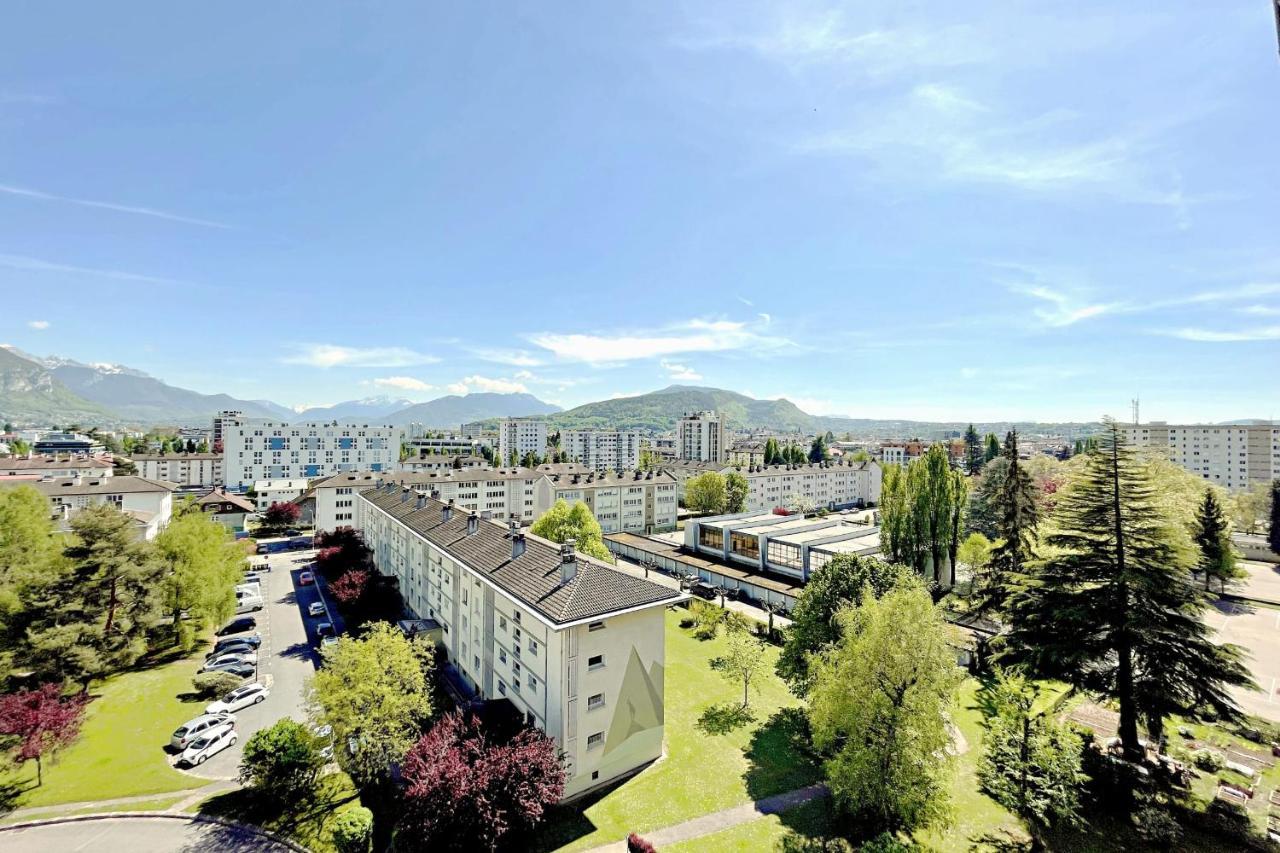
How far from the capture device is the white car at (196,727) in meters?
22.6

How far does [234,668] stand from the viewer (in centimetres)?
2962

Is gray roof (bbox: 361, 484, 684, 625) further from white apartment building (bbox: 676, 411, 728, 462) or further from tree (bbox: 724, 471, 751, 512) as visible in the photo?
white apartment building (bbox: 676, 411, 728, 462)

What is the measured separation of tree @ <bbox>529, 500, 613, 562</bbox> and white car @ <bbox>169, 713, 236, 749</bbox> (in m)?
22.9

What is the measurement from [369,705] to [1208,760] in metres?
34.6

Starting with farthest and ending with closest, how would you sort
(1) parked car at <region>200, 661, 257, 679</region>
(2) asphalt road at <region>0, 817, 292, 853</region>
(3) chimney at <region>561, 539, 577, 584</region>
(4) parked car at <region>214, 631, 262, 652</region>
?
1. (4) parked car at <region>214, 631, 262, 652</region>
2. (1) parked car at <region>200, 661, 257, 679</region>
3. (3) chimney at <region>561, 539, 577, 584</region>
4. (2) asphalt road at <region>0, 817, 292, 853</region>

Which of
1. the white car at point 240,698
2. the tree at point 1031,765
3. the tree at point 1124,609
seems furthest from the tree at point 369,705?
the tree at point 1124,609

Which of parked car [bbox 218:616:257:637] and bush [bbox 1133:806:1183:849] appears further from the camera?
parked car [bbox 218:616:257:637]

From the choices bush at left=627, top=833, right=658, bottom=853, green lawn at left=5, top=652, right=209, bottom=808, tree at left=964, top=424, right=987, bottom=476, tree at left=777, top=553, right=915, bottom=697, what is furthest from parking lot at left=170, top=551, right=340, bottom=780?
tree at left=964, top=424, right=987, bottom=476

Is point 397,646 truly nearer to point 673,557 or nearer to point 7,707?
point 7,707

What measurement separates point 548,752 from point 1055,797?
17921 millimetres

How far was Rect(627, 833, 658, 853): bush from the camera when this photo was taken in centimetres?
1634

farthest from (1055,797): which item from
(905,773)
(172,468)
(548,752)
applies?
(172,468)

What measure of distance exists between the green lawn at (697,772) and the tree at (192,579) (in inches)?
1060

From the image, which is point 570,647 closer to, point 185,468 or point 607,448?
point 185,468
